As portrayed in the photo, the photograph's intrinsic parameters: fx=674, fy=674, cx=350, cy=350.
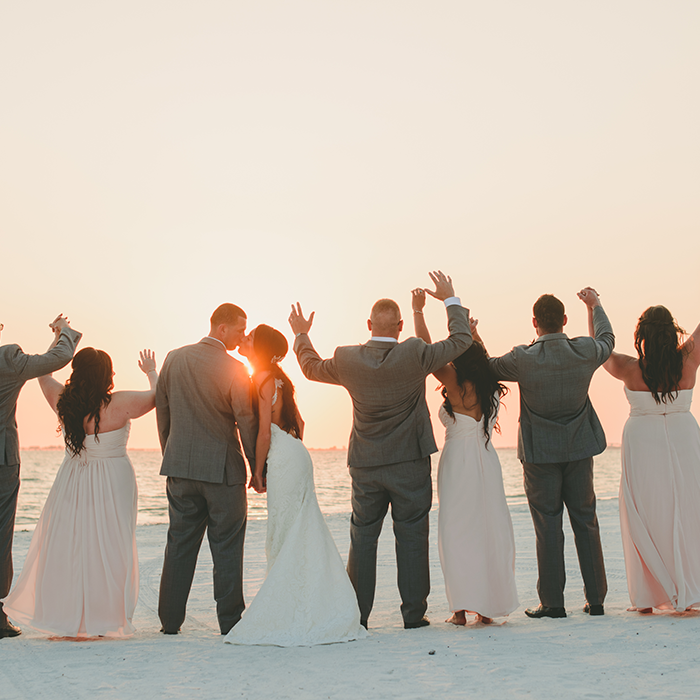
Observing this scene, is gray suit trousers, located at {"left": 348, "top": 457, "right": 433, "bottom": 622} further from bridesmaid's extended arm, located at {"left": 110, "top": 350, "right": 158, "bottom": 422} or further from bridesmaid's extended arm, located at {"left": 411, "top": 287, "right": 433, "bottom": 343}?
bridesmaid's extended arm, located at {"left": 110, "top": 350, "right": 158, "bottom": 422}

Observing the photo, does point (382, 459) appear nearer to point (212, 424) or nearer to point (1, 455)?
point (212, 424)

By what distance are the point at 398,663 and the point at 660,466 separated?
8.72ft

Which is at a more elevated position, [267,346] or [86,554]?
[267,346]

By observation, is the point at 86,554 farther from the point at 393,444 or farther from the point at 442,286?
the point at 442,286

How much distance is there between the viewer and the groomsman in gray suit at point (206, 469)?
4820 millimetres

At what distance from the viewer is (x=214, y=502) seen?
4.86 metres

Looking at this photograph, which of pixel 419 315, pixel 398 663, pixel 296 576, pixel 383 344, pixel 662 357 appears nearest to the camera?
pixel 398 663

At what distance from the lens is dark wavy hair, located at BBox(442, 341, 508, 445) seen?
510cm

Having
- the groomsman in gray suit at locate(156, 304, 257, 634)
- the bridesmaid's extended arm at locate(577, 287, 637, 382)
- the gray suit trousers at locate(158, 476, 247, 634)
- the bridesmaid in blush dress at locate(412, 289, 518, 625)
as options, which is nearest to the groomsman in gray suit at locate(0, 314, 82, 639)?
the groomsman in gray suit at locate(156, 304, 257, 634)

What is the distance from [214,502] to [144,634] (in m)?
1.08

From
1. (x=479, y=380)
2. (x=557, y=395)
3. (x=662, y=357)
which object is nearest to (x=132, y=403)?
(x=479, y=380)

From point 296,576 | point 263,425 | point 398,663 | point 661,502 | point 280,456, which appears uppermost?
point 263,425

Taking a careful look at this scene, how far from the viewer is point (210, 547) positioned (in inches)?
191

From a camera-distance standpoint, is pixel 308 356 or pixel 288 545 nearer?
pixel 288 545
